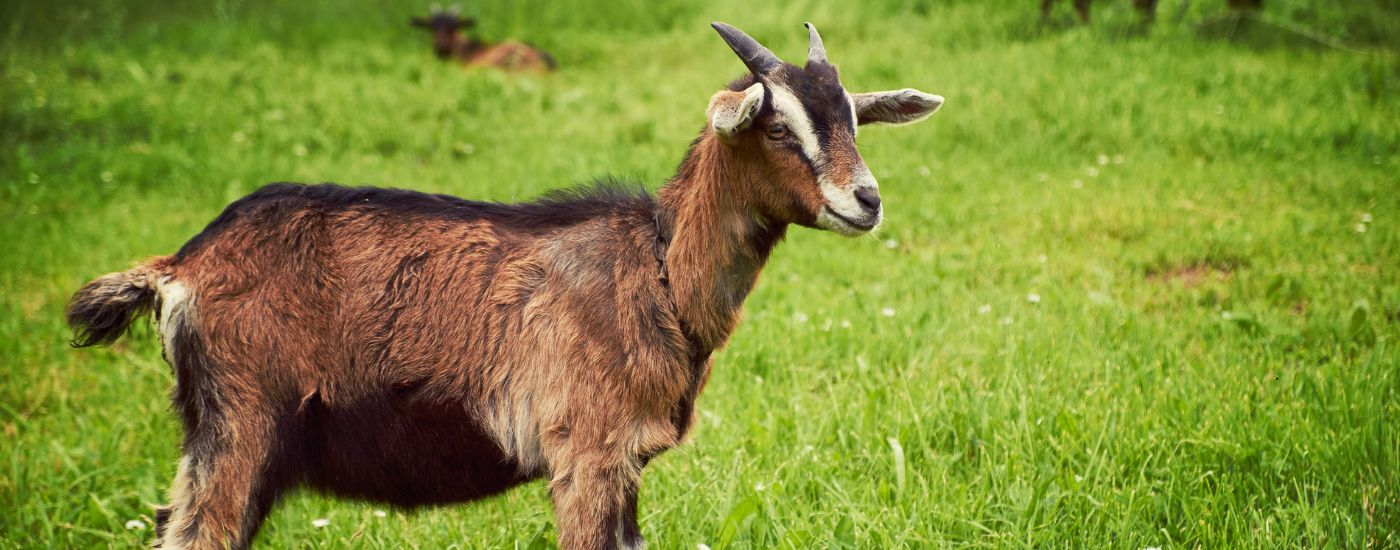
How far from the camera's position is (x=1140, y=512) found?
335 centimetres

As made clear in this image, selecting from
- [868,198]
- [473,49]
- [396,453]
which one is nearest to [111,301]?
[396,453]

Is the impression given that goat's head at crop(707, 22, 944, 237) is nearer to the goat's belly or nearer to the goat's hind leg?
the goat's belly

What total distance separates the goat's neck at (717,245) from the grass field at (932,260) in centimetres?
57

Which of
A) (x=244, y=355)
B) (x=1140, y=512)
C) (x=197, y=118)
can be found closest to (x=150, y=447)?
(x=244, y=355)

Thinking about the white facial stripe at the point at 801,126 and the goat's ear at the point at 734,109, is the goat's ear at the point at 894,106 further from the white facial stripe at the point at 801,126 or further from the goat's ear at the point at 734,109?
the goat's ear at the point at 734,109

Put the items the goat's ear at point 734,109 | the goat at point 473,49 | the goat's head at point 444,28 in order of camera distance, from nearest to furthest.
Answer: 1. the goat's ear at point 734,109
2. the goat at point 473,49
3. the goat's head at point 444,28

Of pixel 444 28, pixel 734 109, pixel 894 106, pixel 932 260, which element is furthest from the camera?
pixel 444 28

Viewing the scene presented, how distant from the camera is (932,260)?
19.6 ft

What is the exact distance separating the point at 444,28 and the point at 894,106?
35.0 feet

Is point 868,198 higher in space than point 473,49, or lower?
higher

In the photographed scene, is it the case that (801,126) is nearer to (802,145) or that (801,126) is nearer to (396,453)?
(802,145)

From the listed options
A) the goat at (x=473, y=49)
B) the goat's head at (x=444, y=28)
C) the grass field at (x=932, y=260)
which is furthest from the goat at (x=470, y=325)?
the goat's head at (x=444, y=28)

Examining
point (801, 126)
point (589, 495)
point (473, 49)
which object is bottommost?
point (473, 49)

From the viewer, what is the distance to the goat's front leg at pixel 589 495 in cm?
274
